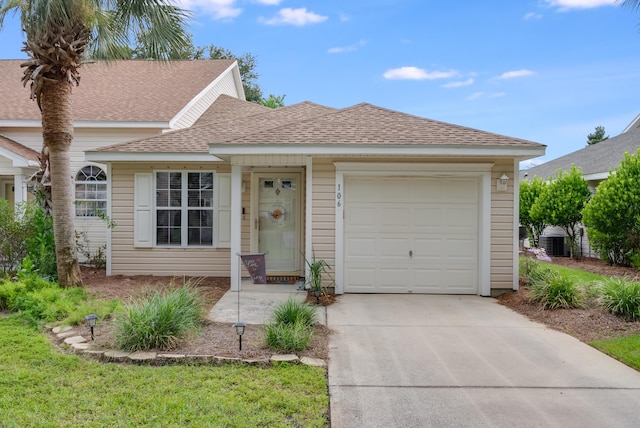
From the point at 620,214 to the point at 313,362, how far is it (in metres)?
10.2

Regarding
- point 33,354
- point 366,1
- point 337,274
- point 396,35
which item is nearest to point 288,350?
point 33,354

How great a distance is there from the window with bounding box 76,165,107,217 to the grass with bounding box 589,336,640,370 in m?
11.6

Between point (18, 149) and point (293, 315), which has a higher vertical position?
point (18, 149)

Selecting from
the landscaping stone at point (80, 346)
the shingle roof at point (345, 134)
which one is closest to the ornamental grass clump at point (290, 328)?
the landscaping stone at point (80, 346)

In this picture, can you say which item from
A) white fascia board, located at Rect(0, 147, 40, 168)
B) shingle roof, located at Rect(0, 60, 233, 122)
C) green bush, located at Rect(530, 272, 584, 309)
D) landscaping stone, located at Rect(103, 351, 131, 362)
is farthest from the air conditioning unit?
white fascia board, located at Rect(0, 147, 40, 168)

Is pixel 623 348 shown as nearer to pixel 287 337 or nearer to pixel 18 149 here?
pixel 287 337

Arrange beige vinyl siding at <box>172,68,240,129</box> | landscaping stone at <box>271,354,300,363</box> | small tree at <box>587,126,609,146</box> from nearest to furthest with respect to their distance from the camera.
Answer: landscaping stone at <box>271,354,300,363</box>
beige vinyl siding at <box>172,68,240,129</box>
small tree at <box>587,126,609,146</box>

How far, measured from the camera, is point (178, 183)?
32.9 feet

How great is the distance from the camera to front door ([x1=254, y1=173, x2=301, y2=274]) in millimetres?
9805

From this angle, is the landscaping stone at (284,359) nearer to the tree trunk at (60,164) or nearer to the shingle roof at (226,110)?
the tree trunk at (60,164)

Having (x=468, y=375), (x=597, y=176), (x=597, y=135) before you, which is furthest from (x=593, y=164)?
(x=597, y=135)

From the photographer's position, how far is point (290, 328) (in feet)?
17.3

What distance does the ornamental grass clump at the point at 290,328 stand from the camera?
5.04 m

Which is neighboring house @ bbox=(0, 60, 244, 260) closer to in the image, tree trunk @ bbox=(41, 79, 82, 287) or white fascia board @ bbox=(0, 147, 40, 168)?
white fascia board @ bbox=(0, 147, 40, 168)
